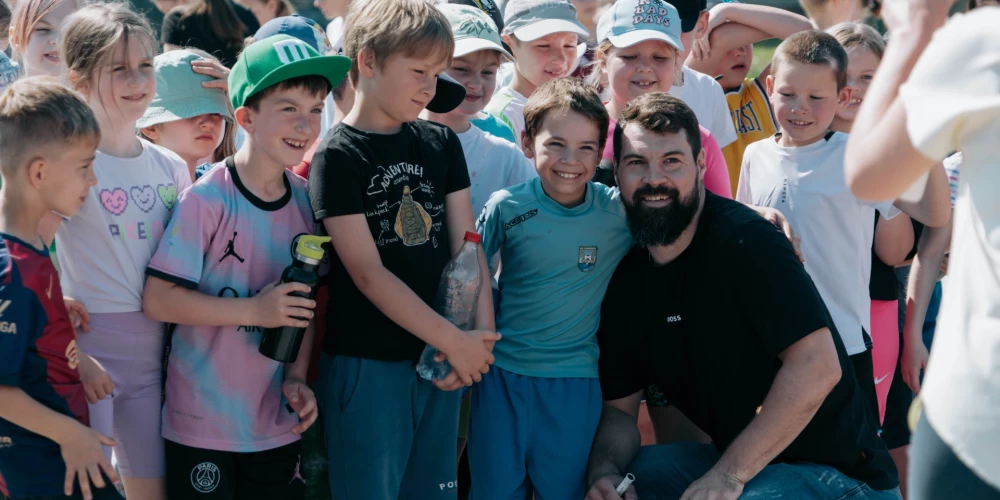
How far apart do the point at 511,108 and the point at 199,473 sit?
243 cm

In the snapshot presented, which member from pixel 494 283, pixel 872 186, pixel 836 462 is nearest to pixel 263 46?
pixel 494 283

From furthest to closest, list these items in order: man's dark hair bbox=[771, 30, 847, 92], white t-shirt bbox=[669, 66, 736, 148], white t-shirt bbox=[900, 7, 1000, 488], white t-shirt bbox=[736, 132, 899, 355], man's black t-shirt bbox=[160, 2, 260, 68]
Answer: man's black t-shirt bbox=[160, 2, 260, 68], white t-shirt bbox=[669, 66, 736, 148], man's dark hair bbox=[771, 30, 847, 92], white t-shirt bbox=[736, 132, 899, 355], white t-shirt bbox=[900, 7, 1000, 488]

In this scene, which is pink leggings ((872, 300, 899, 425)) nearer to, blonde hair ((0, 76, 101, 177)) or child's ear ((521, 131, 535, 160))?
child's ear ((521, 131, 535, 160))

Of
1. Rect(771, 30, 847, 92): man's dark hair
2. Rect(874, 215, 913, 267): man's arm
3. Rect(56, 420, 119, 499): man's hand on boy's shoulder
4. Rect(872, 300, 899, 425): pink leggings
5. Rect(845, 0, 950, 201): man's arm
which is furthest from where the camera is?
Rect(872, 300, 899, 425): pink leggings

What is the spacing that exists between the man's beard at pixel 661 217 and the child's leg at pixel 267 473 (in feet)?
4.69

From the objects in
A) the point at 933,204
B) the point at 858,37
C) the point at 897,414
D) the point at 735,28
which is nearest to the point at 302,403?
the point at 933,204

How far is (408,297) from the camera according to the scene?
10.1 feet

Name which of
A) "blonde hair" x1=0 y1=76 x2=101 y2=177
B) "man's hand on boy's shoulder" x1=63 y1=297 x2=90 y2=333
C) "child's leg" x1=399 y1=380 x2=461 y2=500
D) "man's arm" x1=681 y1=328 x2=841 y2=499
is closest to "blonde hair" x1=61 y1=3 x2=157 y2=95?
"blonde hair" x1=0 y1=76 x2=101 y2=177

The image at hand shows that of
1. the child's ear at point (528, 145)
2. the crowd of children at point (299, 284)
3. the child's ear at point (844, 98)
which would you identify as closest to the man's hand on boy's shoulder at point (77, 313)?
the crowd of children at point (299, 284)

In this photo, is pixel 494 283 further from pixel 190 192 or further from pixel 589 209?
pixel 190 192

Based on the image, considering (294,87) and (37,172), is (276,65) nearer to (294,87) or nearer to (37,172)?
(294,87)

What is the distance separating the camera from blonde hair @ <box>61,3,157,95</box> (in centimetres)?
328

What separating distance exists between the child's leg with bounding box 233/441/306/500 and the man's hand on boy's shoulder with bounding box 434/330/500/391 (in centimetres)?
59

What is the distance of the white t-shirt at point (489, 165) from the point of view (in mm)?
3834
